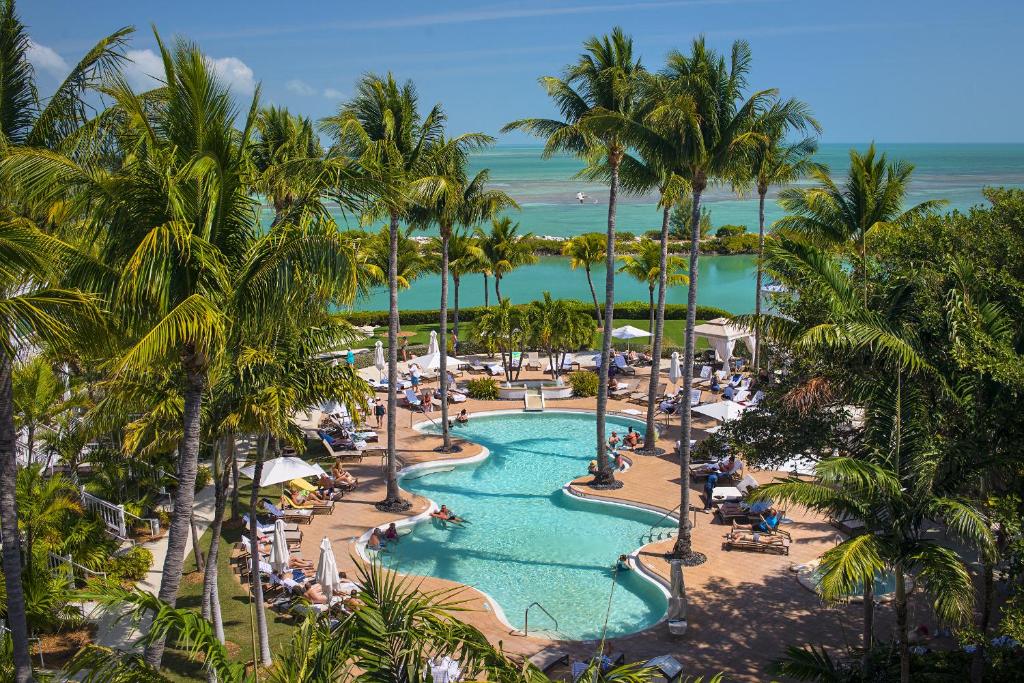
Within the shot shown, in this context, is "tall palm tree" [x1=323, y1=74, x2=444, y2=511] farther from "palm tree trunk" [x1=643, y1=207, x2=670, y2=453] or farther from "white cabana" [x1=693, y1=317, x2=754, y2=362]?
"white cabana" [x1=693, y1=317, x2=754, y2=362]

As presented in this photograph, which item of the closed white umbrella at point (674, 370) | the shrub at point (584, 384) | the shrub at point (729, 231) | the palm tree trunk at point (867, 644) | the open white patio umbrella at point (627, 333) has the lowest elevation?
the palm tree trunk at point (867, 644)

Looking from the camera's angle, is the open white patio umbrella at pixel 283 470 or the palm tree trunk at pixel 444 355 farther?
the palm tree trunk at pixel 444 355

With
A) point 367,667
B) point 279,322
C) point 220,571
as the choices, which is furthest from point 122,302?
point 220,571

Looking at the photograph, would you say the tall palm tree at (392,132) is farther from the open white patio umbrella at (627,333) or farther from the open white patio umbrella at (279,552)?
the open white patio umbrella at (627,333)

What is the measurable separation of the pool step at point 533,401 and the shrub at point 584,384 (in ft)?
4.24

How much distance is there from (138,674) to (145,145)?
5.44 m

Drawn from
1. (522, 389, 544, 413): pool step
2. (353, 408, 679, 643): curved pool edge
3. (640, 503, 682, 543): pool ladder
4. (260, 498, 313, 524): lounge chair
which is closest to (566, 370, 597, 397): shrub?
(522, 389, 544, 413): pool step

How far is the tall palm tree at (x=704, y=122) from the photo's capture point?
1616 centimetres

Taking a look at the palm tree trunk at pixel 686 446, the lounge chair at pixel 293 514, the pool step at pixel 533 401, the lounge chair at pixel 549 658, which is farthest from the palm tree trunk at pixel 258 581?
the pool step at pixel 533 401

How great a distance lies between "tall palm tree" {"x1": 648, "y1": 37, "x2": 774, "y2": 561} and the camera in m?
16.2

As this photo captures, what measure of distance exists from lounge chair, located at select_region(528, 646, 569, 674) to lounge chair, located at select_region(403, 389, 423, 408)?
15.3 meters

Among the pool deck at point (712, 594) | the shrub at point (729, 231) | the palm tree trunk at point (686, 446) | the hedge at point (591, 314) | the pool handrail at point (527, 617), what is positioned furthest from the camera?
the shrub at point (729, 231)

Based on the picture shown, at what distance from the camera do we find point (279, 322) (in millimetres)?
8922

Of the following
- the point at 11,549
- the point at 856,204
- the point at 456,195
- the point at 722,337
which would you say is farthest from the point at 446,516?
the point at 722,337
